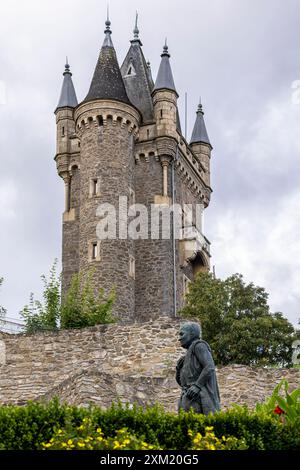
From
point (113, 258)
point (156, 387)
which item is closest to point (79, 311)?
point (156, 387)

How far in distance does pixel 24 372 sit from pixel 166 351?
120 inches

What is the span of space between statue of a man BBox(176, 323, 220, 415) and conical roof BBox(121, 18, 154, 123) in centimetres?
3799

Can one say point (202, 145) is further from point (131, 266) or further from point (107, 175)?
point (131, 266)

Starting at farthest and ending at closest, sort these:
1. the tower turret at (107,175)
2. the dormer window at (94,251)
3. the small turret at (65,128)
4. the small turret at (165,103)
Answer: the small turret at (65,128) → the small turret at (165,103) → the dormer window at (94,251) → the tower turret at (107,175)

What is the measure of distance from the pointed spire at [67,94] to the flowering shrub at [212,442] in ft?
142

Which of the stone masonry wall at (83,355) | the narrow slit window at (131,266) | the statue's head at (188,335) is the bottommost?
the statue's head at (188,335)

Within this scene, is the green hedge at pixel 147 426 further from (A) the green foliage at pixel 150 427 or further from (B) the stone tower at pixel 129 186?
(B) the stone tower at pixel 129 186

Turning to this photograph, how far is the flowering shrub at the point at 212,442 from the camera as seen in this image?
33.6 feet

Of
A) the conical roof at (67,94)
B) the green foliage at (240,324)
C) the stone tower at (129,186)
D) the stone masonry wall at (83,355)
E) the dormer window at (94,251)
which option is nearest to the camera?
the stone masonry wall at (83,355)

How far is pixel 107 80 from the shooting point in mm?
48375

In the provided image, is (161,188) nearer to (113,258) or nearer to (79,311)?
(113,258)

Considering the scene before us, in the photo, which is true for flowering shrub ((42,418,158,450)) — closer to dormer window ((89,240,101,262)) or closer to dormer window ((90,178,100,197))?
dormer window ((89,240,101,262))

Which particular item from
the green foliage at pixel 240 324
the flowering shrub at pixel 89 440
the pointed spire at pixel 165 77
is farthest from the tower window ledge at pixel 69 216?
the flowering shrub at pixel 89 440

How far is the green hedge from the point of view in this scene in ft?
36.2
